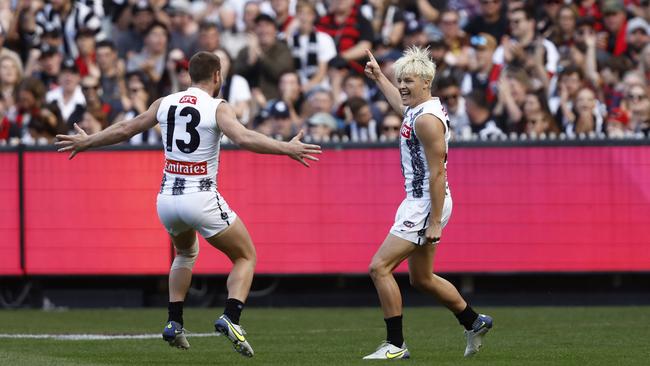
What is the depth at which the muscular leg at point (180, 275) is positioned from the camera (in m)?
10.1

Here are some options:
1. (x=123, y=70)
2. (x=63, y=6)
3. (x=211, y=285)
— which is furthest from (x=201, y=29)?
(x=211, y=285)

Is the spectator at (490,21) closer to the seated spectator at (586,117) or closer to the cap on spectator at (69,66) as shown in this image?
the seated spectator at (586,117)

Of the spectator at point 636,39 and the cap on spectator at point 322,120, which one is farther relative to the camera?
the spectator at point 636,39

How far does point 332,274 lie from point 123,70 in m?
4.57

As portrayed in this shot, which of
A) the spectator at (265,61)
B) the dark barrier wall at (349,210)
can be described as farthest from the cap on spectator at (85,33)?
the dark barrier wall at (349,210)

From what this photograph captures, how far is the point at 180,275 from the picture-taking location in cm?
1018

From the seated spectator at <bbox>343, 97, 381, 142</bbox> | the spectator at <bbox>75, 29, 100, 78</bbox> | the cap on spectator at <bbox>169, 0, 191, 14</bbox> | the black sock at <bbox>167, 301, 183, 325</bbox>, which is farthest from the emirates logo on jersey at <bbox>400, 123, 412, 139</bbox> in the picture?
the cap on spectator at <bbox>169, 0, 191, 14</bbox>

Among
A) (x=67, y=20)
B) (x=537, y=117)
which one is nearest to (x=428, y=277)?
(x=537, y=117)

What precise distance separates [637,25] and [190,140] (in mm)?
9271

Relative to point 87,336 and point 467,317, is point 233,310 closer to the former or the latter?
point 467,317

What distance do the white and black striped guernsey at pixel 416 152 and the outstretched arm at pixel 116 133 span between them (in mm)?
1757

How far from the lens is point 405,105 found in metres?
9.81

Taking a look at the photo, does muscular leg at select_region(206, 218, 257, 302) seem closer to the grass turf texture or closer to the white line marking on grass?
the grass turf texture

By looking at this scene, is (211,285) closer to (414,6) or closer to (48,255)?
(48,255)
